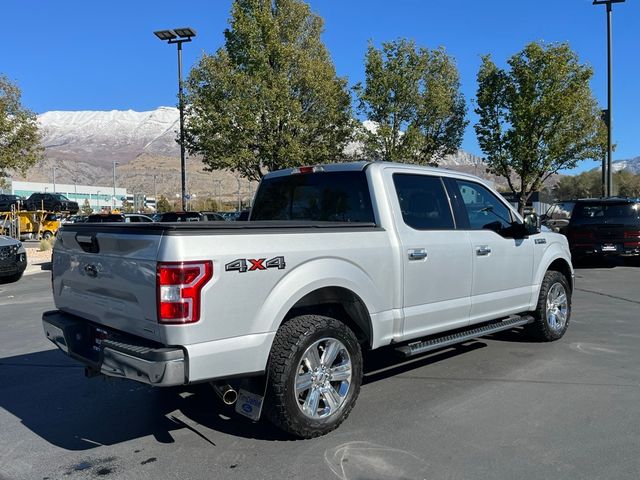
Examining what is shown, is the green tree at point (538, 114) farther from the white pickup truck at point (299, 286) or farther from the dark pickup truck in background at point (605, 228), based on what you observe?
A: the white pickup truck at point (299, 286)

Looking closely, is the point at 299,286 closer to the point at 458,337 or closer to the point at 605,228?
the point at 458,337

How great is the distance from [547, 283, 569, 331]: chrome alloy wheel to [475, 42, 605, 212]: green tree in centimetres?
1726

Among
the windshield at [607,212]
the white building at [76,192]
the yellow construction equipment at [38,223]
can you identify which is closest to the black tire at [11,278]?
the windshield at [607,212]

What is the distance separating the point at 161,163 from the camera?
159 meters

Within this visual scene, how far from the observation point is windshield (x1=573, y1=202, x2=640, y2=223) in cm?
1445

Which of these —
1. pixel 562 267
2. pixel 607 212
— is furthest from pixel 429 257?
pixel 607 212

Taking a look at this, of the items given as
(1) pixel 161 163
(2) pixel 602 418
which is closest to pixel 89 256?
(2) pixel 602 418

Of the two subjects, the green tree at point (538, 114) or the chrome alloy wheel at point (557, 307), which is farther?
the green tree at point (538, 114)

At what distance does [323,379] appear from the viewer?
414 cm

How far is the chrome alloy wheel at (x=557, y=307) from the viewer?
22.0 feet

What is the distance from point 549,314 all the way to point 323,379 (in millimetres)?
3705

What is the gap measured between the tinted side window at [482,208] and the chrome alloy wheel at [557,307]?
1257mm

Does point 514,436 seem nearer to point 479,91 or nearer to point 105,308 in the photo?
point 105,308

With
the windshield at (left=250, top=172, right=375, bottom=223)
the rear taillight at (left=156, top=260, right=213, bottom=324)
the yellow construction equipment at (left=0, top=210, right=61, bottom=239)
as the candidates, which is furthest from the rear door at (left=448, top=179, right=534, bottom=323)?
the yellow construction equipment at (left=0, top=210, right=61, bottom=239)
